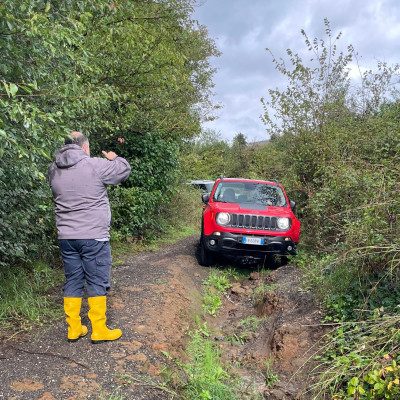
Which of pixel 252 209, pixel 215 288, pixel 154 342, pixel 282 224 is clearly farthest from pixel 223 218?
pixel 154 342

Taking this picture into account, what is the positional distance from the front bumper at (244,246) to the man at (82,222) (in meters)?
3.52

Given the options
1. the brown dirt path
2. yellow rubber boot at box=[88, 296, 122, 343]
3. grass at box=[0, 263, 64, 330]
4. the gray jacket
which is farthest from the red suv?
the gray jacket

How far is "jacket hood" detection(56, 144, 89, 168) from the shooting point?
3.52 meters

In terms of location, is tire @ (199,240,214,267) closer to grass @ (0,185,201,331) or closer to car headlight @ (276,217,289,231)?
car headlight @ (276,217,289,231)

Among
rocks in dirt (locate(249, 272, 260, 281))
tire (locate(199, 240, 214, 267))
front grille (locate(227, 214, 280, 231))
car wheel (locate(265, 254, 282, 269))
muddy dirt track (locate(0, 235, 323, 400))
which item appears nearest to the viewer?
muddy dirt track (locate(0, 235, 323, 400))

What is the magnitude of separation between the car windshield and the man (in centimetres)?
438

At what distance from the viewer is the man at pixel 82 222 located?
353 centimetres

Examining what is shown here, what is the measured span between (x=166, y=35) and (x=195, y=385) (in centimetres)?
653

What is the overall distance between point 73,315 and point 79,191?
1.21 meters

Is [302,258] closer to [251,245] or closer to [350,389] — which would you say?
[251,245]

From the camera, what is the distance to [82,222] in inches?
139

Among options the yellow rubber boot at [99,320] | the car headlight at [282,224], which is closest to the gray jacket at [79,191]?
the yellow rubber boot at [99,320]

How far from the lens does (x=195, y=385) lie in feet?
11.1

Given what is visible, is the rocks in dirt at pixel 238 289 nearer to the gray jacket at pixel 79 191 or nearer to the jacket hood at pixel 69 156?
the gray jacket at pixel 79 191
